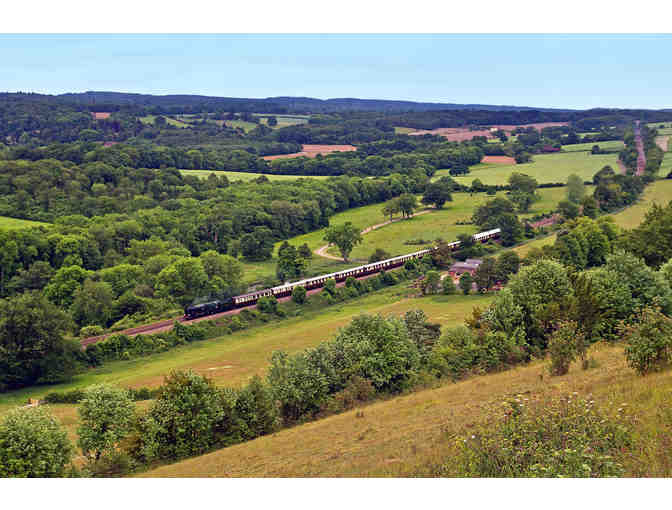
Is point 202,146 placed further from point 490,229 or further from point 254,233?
point 490,229

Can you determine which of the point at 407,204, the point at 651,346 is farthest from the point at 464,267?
the point at 651,346

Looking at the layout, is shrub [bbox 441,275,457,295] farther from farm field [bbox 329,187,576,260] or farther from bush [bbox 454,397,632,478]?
bush [bbox 454,397,632,478]

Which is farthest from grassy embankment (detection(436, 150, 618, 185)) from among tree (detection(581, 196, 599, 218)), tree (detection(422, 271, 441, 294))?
tree (detection(422, 271, 441, 294))

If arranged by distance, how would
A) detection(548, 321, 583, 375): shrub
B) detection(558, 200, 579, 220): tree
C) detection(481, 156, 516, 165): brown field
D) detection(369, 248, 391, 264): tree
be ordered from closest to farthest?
detection(548, 321, 583, 375): shrub < detection(369, 248, 391, 264): tree < detection(558, 200, 579, 220): tree < detection(481, 156, 516, 165): brown field

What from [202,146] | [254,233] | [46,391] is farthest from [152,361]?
[202,146]

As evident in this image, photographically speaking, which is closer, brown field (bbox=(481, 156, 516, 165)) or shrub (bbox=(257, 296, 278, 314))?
shrub (bbox=(257, 296, 278, 314))

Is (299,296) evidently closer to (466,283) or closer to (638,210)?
(466,283)
